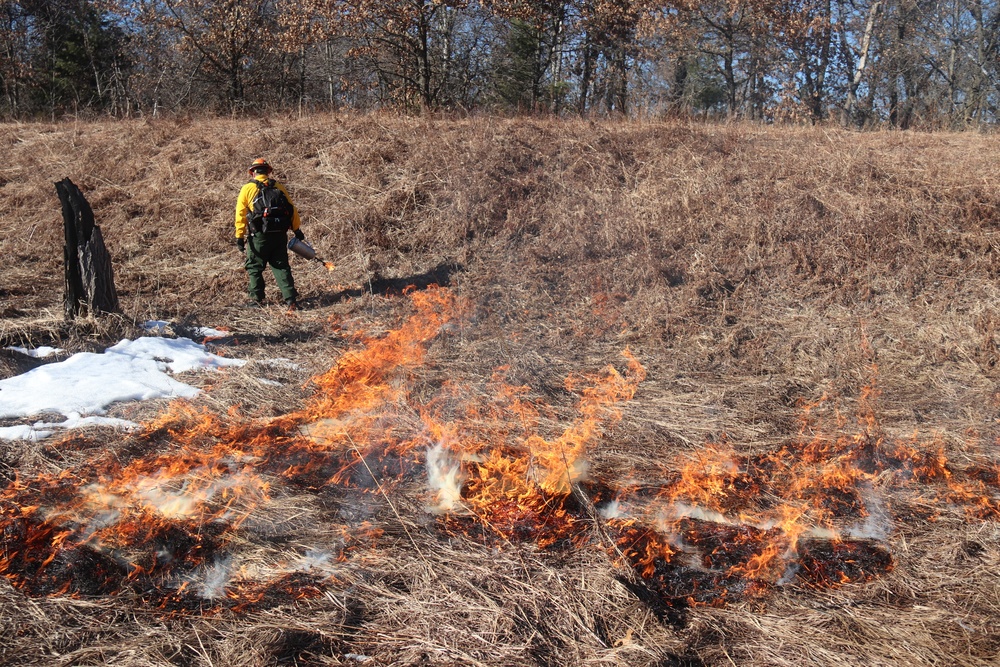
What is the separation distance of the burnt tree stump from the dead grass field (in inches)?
14.1

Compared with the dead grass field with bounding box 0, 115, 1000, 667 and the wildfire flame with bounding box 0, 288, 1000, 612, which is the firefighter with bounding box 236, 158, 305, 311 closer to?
the dead grass field with bounding box 0, 115, 1000, 667

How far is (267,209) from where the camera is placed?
7844mm

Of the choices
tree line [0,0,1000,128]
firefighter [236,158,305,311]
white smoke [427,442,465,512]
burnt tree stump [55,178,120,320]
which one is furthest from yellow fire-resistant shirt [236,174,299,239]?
tree line [0,0,1000,128]

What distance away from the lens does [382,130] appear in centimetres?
1193

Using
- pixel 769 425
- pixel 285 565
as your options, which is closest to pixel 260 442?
pixel 285 565

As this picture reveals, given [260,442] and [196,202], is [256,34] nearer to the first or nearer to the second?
[196,202]

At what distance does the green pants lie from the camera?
803cm

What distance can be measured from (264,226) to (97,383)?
2902 millimetres

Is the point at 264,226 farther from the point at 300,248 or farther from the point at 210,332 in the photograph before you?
the point at 210,332

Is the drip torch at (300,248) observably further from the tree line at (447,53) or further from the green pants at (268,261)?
the tree line at (447,53)

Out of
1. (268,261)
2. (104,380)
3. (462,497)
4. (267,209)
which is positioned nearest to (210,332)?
(268,261)

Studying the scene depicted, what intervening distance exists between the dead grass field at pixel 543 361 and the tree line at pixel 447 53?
462 centimetres

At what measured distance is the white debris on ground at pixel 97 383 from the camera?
5016mm

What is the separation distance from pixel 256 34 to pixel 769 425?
17135 millimetres
